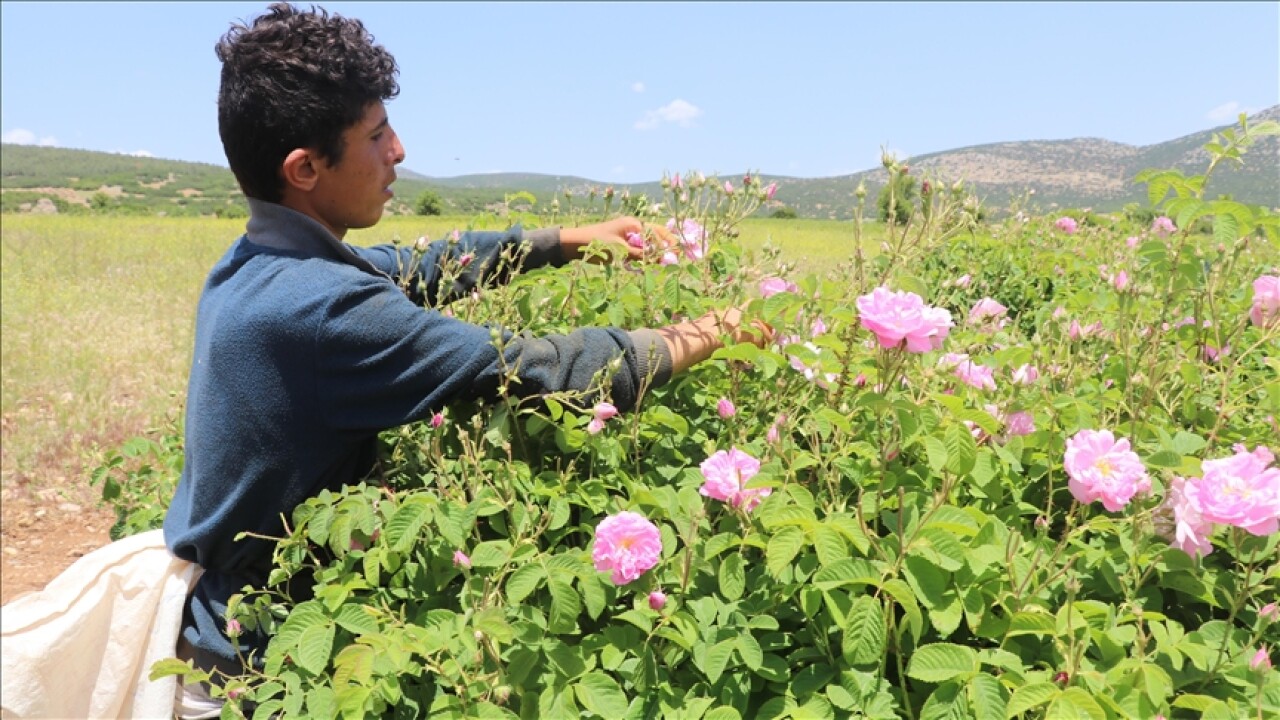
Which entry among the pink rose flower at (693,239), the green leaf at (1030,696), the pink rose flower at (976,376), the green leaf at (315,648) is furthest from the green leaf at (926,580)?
the pink rose flower at (693,239)

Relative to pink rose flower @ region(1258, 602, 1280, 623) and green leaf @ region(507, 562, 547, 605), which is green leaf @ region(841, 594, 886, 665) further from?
pink rose flower @ region(1258, 602, 1280, 623)

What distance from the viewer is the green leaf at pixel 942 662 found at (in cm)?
102

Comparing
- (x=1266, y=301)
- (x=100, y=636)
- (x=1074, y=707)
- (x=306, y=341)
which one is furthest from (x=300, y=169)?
(x=1266, y=301)

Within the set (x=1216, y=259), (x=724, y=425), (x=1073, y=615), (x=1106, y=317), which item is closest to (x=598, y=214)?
(x=724, y=425)

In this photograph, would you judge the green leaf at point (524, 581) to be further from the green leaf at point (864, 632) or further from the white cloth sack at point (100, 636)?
the white cloth sack at point (100, 636)

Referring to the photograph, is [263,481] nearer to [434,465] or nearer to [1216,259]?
[434,465]

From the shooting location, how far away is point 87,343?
7504mm

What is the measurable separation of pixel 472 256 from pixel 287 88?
0.51m

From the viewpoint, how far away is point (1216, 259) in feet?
5.41

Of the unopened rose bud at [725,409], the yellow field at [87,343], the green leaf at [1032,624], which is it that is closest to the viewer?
the green leaf at [1032,624]

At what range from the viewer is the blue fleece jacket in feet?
4.50

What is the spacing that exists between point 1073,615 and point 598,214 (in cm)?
162

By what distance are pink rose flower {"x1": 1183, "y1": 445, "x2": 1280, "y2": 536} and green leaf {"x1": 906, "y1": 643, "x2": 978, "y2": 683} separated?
352mm

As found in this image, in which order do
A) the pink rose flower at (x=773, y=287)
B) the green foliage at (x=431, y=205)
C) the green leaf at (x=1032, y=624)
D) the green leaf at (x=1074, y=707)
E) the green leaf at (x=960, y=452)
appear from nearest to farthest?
the green leaf at (x=1074, y=707), the green leaf at (x=1032, y=624), the green leaf at (x=960, y=452), the pink rose flower at (x=773, y=287), the green foliage at (x=431, y=205)
